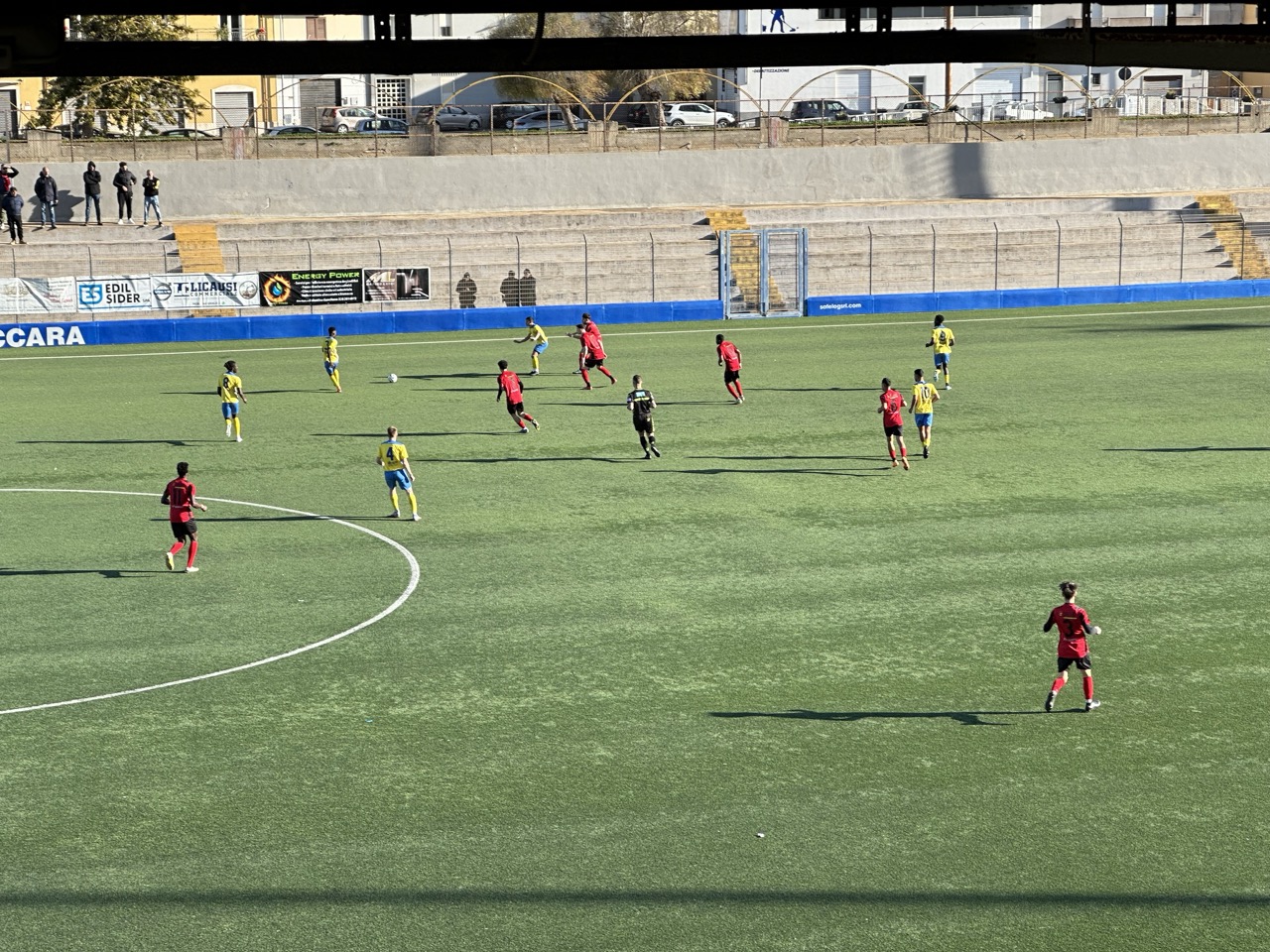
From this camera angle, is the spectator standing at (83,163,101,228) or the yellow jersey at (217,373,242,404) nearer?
the yellow jersey at (217,373,242,404)

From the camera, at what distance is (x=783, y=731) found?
15.0m

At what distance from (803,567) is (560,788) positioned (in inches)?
319

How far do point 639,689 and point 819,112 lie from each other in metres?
55.2

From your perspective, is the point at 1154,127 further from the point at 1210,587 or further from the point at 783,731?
the point at 783,731

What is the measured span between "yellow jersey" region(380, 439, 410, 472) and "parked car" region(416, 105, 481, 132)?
1585 inches

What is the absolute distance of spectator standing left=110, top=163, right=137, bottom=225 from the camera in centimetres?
5256

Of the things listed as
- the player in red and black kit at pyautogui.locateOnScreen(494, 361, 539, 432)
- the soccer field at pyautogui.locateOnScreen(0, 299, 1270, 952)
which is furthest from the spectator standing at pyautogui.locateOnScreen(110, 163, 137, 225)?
the player in red and black kit at pyautogui.locateOnScreen(494, 361, 539, 432)

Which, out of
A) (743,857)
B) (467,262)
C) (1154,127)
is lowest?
(743,857)

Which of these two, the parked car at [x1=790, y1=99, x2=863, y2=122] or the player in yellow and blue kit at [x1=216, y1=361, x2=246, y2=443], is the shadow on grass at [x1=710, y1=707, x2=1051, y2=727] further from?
the parked car at [x1=790, y1=99, x2=863, y2=122]

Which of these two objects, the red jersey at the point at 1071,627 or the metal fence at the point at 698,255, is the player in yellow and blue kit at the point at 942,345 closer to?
the metal fence at the point at 698,255

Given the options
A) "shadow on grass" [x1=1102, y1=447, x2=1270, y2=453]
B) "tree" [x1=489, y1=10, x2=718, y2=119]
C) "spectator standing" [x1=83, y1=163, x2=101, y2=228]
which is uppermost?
"tree" [x1=489, y1=10, x2=718, y2=119]

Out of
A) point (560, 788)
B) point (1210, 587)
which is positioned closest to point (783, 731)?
point (560, 788)

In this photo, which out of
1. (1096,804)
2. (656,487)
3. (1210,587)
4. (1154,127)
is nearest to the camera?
(1096,804)

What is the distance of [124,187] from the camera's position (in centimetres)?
5284
